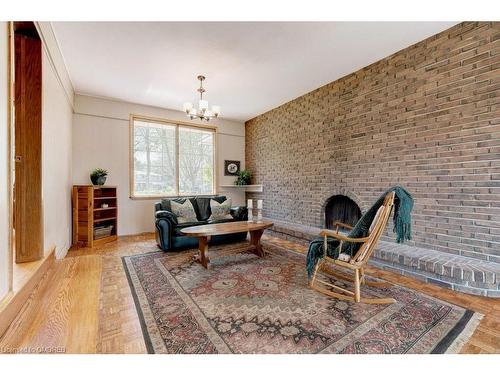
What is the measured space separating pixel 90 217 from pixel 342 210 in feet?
14.4

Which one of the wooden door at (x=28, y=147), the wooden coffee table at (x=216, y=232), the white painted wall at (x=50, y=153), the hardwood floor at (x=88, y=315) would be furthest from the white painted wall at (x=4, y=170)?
the wooden coffee table at (x=216, y=232)

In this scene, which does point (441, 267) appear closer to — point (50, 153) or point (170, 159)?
point (50, 153)

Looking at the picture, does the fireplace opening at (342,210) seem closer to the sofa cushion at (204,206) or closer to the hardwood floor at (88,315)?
the hardwood floor at (88,315)

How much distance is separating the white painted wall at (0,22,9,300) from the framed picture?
15.7 ft

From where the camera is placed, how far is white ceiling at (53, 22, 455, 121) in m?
2.50

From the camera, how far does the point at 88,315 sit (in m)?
1.42

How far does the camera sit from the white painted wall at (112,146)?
433 cm

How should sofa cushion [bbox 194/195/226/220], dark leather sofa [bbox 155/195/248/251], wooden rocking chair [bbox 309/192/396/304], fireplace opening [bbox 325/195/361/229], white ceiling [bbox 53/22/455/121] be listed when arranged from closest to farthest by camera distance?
wooden rocking chair [bbox 309/192/396/304]
white ceiling [bbox 53/22/455/121]
dark leather sofa [bbox 155/195/248/251]
fireplace opening [bbox 325/195/361/229]
sofa cushion [bbox 194/195/226/220]

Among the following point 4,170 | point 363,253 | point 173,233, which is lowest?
point 173,233

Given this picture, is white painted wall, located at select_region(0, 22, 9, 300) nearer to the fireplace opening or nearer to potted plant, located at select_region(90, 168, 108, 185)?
potted plant, located at select_region(90, 168, 108, 185)

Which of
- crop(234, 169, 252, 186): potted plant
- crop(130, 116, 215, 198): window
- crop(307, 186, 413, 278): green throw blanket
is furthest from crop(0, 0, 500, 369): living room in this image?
crop(234, 169, 252, 186): potted plant

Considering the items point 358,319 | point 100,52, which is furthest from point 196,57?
point 358,319

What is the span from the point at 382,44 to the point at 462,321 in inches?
121

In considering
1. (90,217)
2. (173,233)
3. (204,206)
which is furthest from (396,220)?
(90,217)
